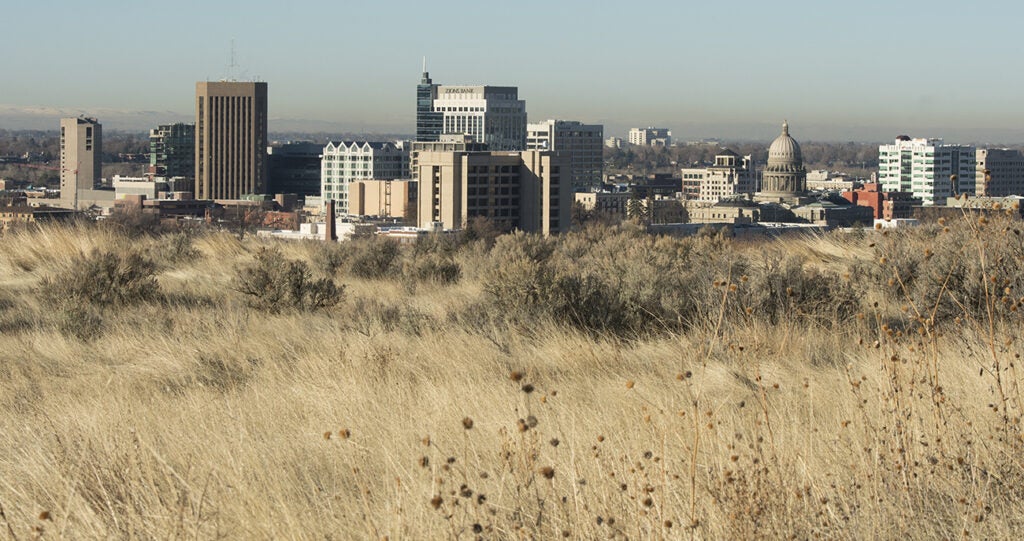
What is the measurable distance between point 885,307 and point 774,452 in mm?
5540

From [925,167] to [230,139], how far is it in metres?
91.3

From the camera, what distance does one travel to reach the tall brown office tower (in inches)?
6791

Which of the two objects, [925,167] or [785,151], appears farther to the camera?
[925,167]

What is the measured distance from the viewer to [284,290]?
1105cm

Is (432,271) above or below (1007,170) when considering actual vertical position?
below

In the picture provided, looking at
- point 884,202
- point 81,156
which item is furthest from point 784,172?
point 81,156

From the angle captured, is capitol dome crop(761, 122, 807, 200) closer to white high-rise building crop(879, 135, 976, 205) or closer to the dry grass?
white high-rise building crop(879, 135, 976, 205)

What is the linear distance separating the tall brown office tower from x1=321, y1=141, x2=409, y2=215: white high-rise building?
10.1m

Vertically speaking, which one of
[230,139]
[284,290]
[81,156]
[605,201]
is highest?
[230,139]

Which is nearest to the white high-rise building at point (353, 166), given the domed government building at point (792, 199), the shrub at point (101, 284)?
the domed government building at point (792, 199)

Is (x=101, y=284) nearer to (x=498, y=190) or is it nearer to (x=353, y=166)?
(x=498, y=190)

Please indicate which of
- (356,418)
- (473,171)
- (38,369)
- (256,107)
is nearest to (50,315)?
(38,369)

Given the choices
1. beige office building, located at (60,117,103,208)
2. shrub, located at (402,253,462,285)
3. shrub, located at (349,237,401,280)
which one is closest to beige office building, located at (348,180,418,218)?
beige office building, located at (60,117,103,208)

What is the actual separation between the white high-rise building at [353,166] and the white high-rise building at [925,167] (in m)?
65.8
